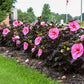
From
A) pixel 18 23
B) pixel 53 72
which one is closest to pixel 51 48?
pixel 53 72

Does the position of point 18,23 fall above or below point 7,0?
below

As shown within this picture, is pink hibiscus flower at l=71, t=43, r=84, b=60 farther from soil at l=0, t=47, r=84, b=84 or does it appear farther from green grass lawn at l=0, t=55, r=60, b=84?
green grass lawn at l=0, t=55, r=60, b=84

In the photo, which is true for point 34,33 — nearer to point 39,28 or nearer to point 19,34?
point 39,28

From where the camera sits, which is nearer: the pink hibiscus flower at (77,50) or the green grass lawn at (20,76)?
the pink hibiscus flower at (77,50)

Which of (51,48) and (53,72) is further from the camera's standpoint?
(51,48)

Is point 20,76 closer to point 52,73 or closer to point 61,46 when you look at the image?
point 52,73

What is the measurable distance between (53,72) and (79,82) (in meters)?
0.61

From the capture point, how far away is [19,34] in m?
5.02

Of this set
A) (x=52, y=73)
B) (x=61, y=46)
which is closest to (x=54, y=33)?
(x=61, y=46)

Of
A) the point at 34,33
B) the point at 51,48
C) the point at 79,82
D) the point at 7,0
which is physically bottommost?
the point at 79,82

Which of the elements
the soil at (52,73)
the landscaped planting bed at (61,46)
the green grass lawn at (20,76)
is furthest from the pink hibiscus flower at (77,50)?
the green grass lawn at (20,76)

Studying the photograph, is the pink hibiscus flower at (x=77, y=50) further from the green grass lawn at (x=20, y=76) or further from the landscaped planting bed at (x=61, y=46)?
the green grass lawn at (x=20, y=76)

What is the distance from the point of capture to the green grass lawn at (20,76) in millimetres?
2795

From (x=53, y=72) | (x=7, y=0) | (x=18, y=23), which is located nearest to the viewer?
(x=53, y=72)
